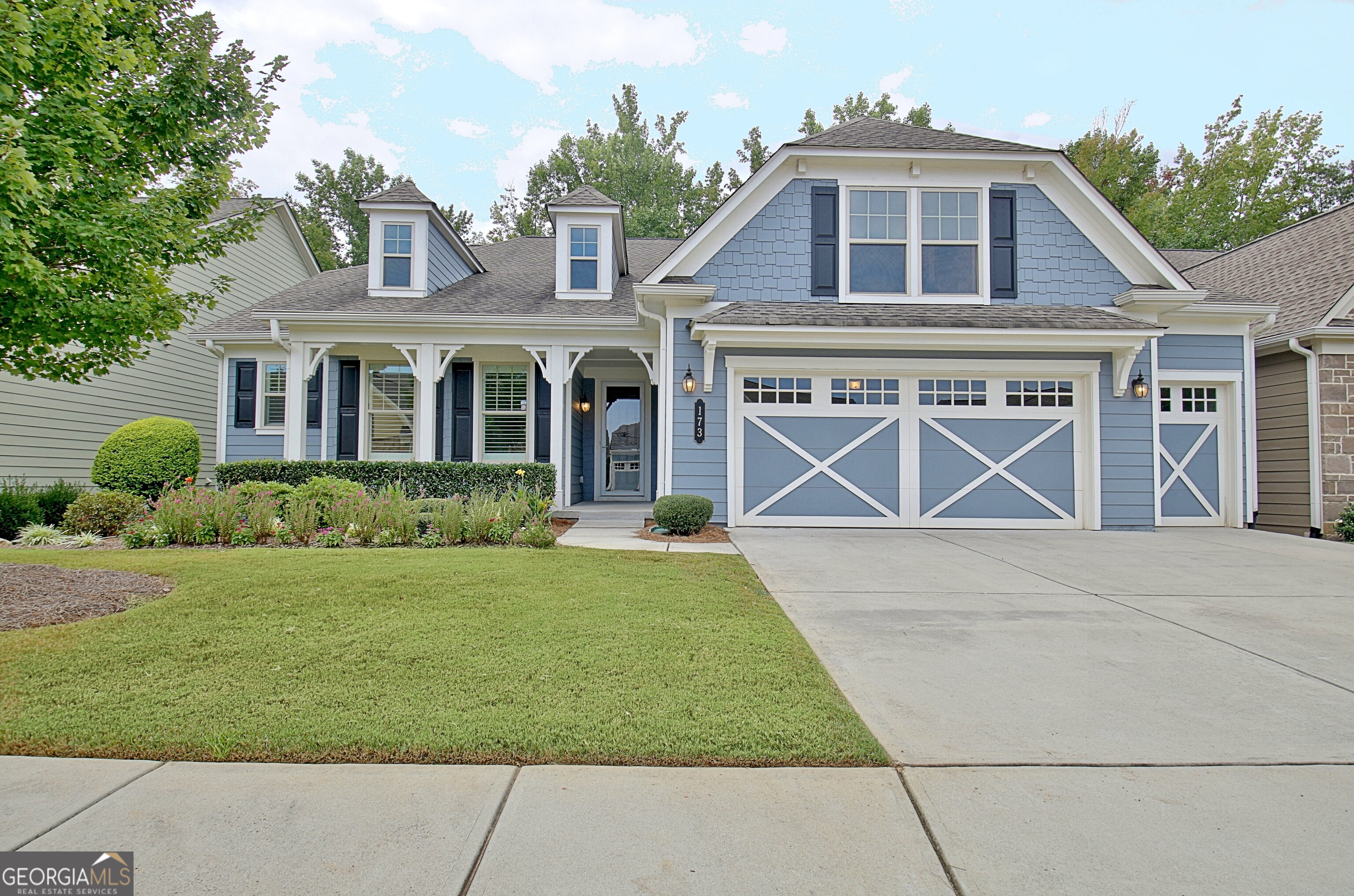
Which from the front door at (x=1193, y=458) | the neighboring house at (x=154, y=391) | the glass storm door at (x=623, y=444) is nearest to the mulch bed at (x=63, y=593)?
the neighboring house at (x=154, y=391)

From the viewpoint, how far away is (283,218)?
18.2 metres

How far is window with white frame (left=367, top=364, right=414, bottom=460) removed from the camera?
13.4 meters

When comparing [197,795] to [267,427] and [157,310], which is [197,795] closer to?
[157,310]

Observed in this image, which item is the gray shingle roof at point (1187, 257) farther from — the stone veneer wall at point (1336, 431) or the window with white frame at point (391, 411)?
the window with white frame at point (391, 411)

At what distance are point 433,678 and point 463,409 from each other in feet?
34.8

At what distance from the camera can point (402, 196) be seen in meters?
13.1

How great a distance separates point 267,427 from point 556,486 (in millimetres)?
6469

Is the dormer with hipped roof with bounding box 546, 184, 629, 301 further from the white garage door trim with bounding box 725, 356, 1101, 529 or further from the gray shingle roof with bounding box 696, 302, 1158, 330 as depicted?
the white garage door trim with bounding box 725, 356, 1101, 529

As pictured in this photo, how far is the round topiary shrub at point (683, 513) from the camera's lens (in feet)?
29.0

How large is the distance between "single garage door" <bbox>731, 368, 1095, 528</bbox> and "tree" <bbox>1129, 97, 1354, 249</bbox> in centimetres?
1827

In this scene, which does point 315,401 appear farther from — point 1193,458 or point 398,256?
point 1193,458

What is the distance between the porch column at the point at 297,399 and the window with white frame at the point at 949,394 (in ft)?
35.0

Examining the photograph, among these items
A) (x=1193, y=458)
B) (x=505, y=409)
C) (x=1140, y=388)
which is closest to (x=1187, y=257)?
(x=1193, y=458)

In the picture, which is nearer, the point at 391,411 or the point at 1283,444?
the point at 1283,444
